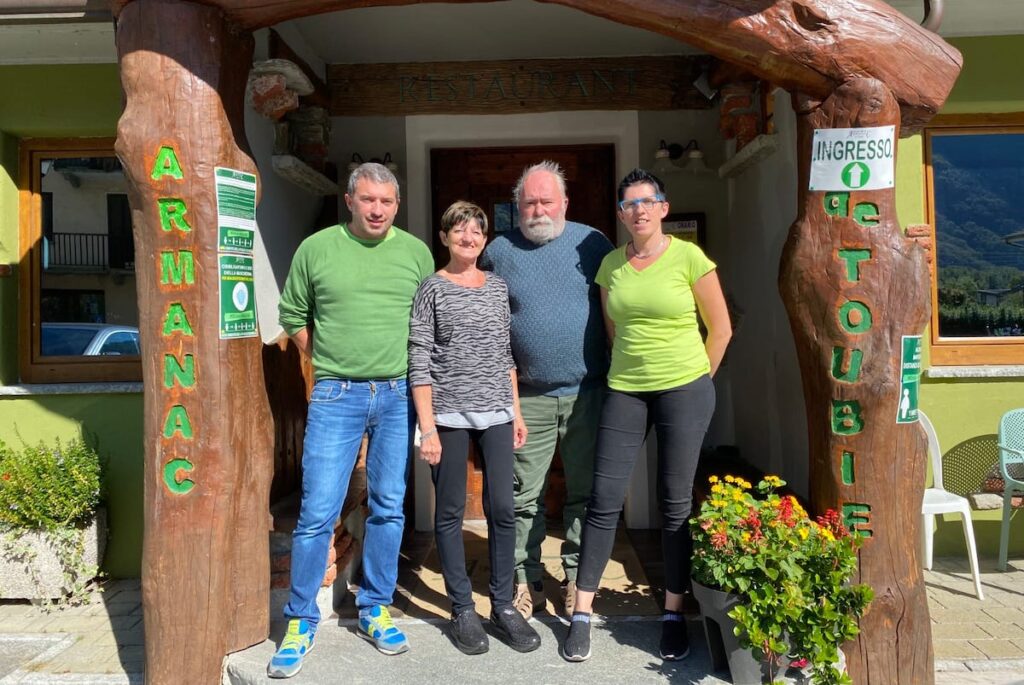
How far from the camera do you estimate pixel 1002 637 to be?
3.35m

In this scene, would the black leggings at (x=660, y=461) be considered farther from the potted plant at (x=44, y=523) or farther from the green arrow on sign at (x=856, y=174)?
the potted plant at (x=44, y=523)

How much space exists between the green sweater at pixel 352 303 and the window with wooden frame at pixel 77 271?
1.97 meters

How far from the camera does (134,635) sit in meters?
3.57

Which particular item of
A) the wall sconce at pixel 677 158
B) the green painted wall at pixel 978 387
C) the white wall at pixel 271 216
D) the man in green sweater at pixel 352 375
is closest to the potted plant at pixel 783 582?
the man in green sweater at pixel 352 375

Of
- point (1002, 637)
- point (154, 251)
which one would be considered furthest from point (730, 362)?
point (154, 251)

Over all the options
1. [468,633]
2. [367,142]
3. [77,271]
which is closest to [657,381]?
[468,633]

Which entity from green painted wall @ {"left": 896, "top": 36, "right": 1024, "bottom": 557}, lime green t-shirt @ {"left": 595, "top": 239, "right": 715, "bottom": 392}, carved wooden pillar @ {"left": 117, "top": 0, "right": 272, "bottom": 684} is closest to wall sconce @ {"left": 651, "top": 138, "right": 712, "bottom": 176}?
green painted wall @ {"left": 896, "top": 36, "right": 1024, "bottom": 557}

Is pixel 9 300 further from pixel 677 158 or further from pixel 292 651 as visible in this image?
pixel 677 158

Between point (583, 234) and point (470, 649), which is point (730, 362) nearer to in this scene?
point (583, 234)

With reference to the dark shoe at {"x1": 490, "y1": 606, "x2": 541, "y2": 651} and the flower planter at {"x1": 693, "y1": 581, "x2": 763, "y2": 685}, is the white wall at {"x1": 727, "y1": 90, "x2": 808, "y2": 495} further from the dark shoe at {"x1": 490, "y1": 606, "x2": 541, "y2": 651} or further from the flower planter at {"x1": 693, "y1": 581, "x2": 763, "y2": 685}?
the dark shoe at {"x1": 490, "y1": 606, "x2": 541, "y2": 651}

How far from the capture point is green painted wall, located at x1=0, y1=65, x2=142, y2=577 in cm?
427

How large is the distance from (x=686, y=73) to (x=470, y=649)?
141 inches

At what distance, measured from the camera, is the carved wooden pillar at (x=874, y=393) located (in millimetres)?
2836

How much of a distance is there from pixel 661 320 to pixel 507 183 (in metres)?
2.41
